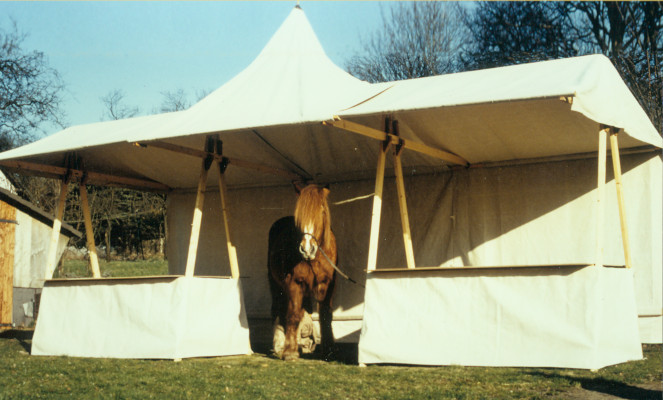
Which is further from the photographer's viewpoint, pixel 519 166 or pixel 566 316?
pixel 519 166

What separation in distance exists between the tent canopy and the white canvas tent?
3 cm

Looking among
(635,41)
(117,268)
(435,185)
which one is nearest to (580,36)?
(635,41)

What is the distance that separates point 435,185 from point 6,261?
29.4 ft

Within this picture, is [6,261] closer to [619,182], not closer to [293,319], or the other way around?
[293,319]

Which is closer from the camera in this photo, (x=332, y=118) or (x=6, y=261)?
(x=332, y=118)

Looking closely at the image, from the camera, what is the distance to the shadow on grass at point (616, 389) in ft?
16.5

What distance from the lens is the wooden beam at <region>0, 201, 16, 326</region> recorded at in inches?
550

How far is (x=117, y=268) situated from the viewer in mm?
23375

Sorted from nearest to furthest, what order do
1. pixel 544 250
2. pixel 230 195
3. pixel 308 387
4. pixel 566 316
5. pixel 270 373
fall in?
pixel 308 387 < pixel 566 316 < pixel 270 373 < pixel 544 250 < pixel 230 195

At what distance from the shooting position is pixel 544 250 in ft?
28.7

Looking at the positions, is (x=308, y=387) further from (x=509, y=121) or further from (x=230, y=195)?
(x=230, y=195)

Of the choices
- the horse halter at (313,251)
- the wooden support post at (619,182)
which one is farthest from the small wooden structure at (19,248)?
the wooden support post at (619,182)

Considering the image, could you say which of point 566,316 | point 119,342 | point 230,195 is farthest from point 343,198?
point 566,316

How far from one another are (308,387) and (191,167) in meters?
5.30
